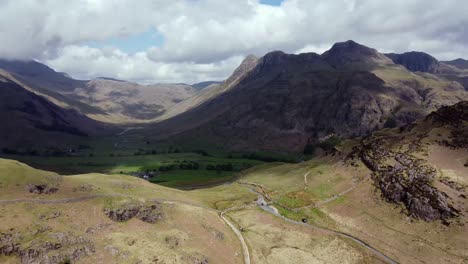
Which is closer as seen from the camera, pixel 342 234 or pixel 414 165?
pixel 342 234

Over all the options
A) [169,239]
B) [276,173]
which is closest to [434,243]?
[169,239]

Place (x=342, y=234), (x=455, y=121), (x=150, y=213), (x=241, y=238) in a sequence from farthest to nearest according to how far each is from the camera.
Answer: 1. (x=455, y=121)
2. (x=241, y=238)
3. (x=342, y=234)
4. (x=150, y=213)

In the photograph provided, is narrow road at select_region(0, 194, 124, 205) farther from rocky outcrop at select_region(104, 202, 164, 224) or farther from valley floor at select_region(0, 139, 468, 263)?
rocky outcrop at select_region(104, 202, 164, 224)

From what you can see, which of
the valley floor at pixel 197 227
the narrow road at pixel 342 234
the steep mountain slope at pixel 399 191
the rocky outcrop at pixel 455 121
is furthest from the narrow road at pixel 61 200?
the rocky outcrop at pixel 455 121

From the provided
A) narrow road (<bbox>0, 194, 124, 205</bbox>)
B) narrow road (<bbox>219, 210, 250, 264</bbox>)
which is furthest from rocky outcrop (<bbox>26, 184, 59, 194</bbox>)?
narrow road (<bbox>219, 210, 250, 264</bbox>)

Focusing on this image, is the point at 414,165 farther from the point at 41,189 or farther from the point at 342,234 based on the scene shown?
the point at 41,189

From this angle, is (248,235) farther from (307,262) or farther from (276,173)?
(276,173)

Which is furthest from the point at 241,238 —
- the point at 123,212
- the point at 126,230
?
the point at 123,212

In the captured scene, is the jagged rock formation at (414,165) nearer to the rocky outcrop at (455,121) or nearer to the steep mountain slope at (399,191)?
the rocky outcrop at (455,121)
